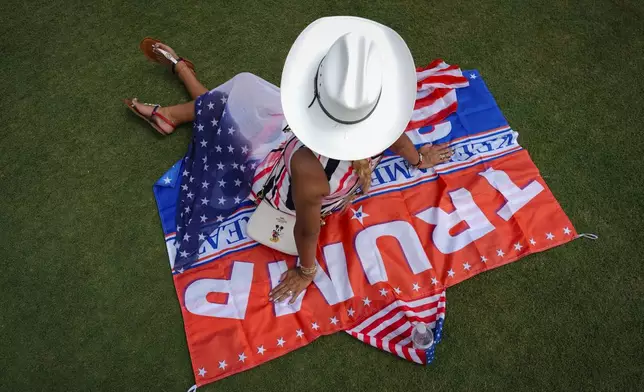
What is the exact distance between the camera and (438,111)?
4.13 metres

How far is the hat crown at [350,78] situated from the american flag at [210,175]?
1728 mm

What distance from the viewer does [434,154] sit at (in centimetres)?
393

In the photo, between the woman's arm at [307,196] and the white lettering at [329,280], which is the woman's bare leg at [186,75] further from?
the woman's arm at [307,196]

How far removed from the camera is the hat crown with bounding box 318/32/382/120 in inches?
82.4

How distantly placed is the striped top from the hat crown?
1.48 feet

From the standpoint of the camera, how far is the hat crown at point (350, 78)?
6.86 ft

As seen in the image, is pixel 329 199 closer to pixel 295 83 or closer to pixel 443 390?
pixel 295 83

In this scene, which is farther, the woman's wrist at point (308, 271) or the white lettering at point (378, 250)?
the white lettering at point (378, 250)

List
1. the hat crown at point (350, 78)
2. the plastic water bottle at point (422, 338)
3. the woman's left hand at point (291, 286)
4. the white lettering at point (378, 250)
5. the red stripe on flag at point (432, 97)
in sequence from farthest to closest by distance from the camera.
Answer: the red stripe on flag at point (432, 97) < the white lettering at point (378, 250) < the woman's left hand at point (291, 286) < the plastic water bottle at point (422, 338) < the hat crown at point (350, 78)

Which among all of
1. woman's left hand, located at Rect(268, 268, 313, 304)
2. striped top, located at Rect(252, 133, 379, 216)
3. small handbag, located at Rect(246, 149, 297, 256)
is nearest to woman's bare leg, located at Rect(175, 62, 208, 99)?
striped top, located at Rect(252, 133, 379, 216)

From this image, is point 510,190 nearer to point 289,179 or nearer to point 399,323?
point 399,323

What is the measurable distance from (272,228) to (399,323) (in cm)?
113

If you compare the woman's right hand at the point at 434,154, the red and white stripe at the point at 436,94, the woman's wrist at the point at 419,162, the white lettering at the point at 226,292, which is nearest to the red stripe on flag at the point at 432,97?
the red and white stripe at the point at 436,94

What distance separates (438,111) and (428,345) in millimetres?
1976
